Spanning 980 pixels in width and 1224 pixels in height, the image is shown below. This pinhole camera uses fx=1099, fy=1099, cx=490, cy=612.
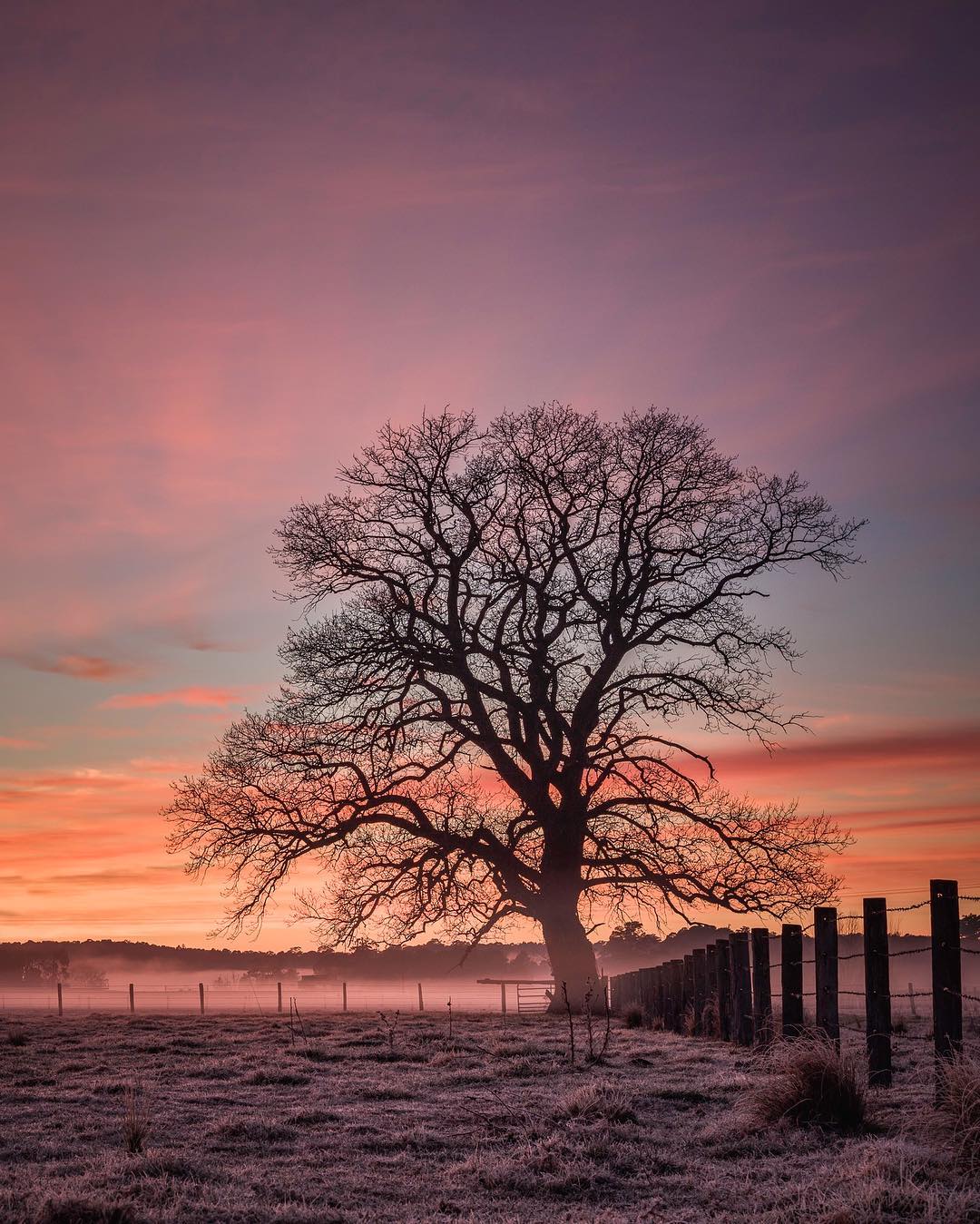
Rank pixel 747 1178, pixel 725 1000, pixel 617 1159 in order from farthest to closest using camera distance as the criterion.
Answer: pixel 725 1000
pixel 617 1159
pixel 747 1178

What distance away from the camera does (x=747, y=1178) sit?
7637mm

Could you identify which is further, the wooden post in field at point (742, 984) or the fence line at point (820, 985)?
the wooden post in field at point (742, 984)

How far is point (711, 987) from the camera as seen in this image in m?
18.7

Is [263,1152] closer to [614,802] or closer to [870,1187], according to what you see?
[870,1187]

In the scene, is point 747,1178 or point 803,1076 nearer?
point 747,1178

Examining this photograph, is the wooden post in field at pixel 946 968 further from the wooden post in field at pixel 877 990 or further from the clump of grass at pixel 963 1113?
the clump of grass at pixel 963 1113

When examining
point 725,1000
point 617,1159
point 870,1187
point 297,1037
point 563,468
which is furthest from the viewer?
point 563,468

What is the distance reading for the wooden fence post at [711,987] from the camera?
718 inches

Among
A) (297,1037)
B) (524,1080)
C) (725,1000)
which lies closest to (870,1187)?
(524,1080)

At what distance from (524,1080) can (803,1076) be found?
4.48 metres

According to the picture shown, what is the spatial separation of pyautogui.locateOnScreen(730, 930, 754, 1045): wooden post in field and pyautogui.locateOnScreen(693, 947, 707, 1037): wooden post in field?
97.4 inches

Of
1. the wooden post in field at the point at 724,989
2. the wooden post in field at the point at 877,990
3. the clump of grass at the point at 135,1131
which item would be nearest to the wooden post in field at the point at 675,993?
the wooden post in field at the point at 724,989

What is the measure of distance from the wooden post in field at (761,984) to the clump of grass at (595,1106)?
5644mm

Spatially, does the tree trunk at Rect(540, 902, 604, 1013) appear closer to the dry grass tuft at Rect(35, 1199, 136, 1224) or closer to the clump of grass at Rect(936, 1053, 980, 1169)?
the clump of grass at Rect(936, 1053, 980, 1169)
